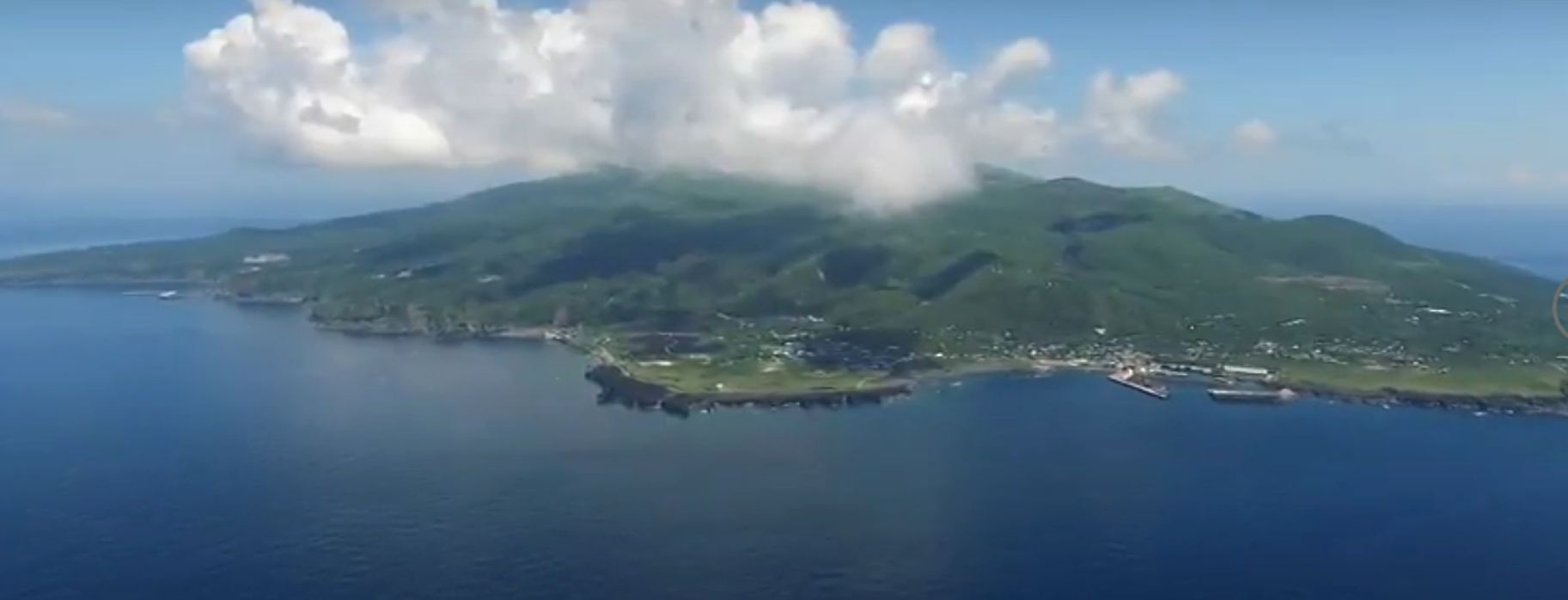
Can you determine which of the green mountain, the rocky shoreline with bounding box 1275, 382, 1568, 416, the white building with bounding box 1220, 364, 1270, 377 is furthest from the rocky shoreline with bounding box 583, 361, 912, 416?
the rocky shoreline with bounding box 1275, 382, 1568, 416

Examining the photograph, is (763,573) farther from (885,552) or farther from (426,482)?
(426,482)

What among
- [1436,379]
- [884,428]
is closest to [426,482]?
[884,428]

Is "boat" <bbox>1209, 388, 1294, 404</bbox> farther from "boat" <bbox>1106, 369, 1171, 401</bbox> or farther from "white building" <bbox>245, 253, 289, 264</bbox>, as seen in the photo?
"white building" <bbox>245, 253, 289, 264</bbox>

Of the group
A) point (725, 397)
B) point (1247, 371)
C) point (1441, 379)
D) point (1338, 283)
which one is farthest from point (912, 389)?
point (1338, 283)

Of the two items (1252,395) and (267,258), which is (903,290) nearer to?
(1252,395)

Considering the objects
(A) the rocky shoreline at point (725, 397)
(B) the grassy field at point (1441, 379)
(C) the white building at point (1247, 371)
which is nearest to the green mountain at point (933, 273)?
(B) the grassy field at point (1441, 379)
